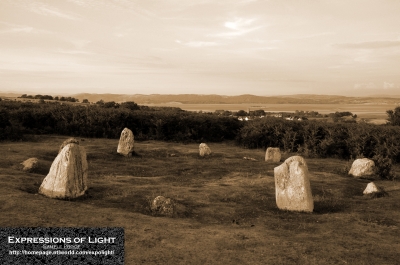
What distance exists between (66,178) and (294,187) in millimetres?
6306

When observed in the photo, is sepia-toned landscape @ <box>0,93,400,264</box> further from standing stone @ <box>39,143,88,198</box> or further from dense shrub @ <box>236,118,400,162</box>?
standing stone @ <box>39,143,88,198</box>

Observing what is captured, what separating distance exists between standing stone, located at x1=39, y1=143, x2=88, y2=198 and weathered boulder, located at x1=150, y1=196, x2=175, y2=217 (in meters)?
2.43

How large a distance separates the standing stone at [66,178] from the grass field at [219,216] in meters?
0.31

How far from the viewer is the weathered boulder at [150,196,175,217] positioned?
30.0ft

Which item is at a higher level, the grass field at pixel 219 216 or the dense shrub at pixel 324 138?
the dense shrub at pixel 324 138

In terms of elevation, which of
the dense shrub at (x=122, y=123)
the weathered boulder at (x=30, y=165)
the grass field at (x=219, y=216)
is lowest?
the grass field at (x=219, y=216)

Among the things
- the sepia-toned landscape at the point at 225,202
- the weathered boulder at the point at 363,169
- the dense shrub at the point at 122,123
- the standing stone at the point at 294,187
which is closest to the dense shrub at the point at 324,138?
the sepia-toned landscape at the point at 225,202

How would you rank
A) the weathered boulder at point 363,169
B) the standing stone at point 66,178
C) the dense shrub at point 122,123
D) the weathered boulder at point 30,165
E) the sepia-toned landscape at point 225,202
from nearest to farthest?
1. the sepia-toned landscape at point 225,202
2. the standing stone at point 66,178
3. the weathered boulder at point 30,165
4. the weathered boulder at point 363,169
5. the dense shrub at point 122,123

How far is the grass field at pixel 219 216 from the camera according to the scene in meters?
6.86

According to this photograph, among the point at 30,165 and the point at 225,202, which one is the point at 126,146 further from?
the point at 225,202

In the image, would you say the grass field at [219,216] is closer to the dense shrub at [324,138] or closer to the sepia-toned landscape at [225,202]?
the sepia-toned landscape at [225,202]

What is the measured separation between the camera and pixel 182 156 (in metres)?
20.0

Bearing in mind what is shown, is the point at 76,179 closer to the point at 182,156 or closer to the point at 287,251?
the point at 287,251

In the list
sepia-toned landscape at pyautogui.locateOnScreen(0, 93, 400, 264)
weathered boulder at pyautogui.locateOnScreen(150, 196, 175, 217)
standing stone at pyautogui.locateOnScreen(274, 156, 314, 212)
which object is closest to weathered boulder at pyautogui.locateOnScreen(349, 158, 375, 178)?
sepia-toned landscape at pyautogui.locateOnScreen(0, 93, 400, 264)
